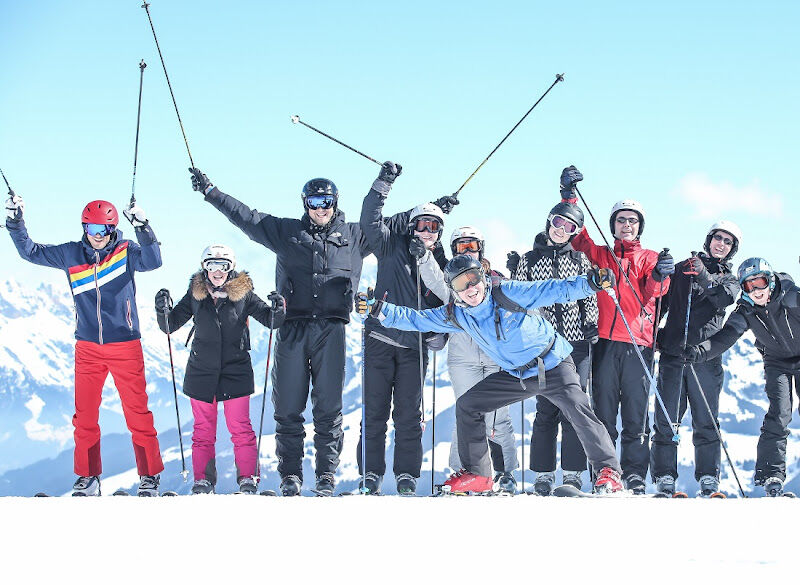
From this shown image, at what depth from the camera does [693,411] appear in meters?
8.92

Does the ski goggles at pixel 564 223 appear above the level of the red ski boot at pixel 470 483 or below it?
above

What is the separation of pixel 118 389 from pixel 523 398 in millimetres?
3768

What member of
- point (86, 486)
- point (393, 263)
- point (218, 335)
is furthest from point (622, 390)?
point (86, 486)

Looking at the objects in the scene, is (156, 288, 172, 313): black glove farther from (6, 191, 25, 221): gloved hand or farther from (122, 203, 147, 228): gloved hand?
(6, 191, 25, 221): gloved hand

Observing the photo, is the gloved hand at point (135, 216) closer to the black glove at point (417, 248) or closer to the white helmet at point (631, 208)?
the black glove at point (417, 248)

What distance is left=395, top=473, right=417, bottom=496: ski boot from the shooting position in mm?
8008

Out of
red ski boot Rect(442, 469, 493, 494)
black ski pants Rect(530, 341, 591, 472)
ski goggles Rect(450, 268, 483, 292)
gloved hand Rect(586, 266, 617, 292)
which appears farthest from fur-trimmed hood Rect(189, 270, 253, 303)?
gloved hand Rect(586, 266, 617, 292)

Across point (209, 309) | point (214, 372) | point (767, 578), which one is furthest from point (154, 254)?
point (767, 578)

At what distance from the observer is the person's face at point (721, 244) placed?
905 cm

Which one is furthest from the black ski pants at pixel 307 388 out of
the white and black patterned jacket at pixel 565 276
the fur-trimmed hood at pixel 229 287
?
the white and black patterned jacket at pixel 565 276

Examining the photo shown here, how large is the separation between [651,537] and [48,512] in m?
4.02

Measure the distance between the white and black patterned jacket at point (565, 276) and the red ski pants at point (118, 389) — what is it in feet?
12.4

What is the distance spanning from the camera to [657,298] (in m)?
8.87

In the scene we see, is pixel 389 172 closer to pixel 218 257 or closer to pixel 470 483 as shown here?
pixel 218 257
